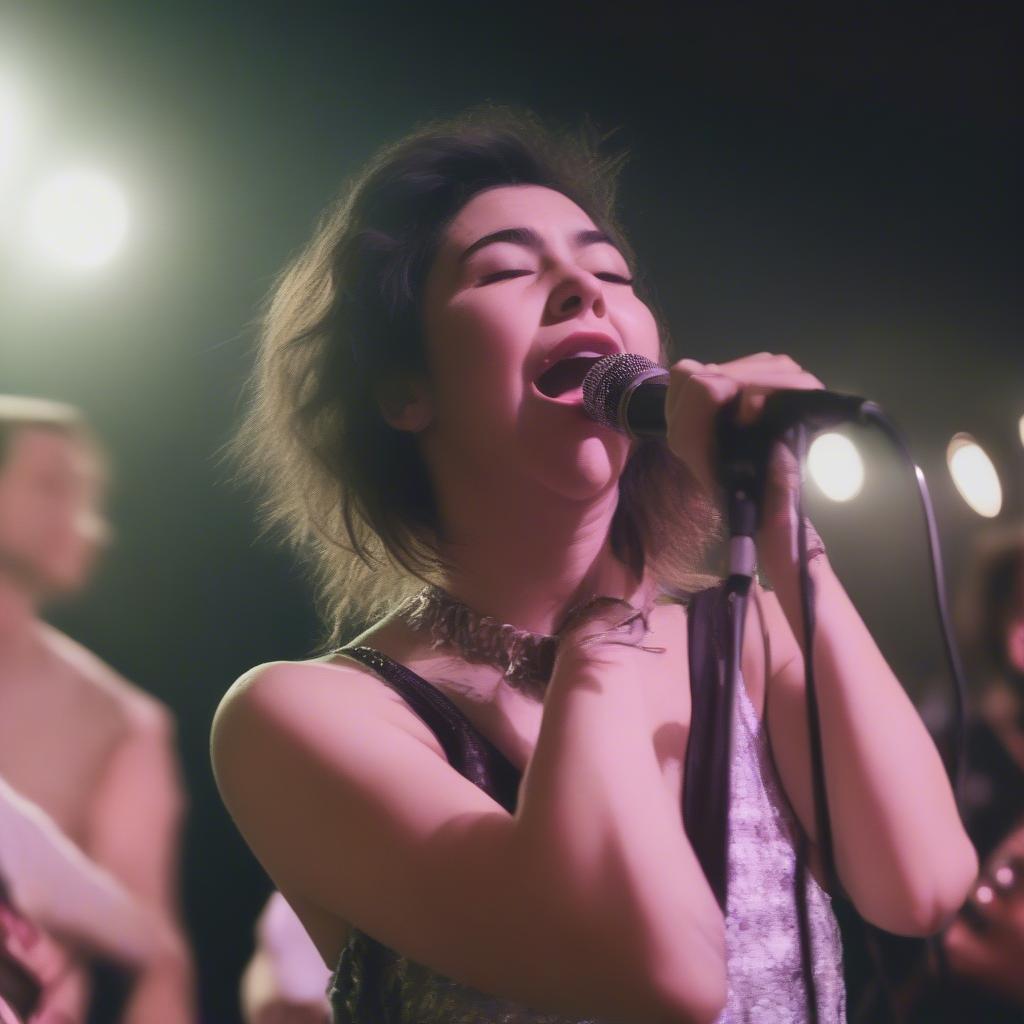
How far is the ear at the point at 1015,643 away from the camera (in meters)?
2.53

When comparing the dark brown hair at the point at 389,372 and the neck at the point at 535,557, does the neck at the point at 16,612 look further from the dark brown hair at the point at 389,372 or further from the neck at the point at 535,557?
the neck at the point at 535,557

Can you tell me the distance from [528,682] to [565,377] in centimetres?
33

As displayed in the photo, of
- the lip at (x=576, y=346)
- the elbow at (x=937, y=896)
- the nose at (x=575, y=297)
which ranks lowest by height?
the elbow at (x=937, y=896)

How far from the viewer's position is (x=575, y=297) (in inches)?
42.5

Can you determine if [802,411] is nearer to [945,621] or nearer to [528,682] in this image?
[945,621]

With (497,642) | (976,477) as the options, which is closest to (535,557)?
(497,642)

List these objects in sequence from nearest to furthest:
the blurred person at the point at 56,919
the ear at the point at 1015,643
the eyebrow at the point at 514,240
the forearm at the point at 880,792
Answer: the forearm at the point at 880,792 → the eyebrow at the point at 514,240 → the blurred person at the point at 56,919 → the ear at the point at 1015,643

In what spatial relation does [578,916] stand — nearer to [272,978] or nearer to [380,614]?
[380,614]

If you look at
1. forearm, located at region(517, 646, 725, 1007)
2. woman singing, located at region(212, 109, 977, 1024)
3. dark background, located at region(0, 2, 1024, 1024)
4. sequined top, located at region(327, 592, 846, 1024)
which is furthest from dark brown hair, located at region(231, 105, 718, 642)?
dark background, located at region(0, 2, 1024, 1024)

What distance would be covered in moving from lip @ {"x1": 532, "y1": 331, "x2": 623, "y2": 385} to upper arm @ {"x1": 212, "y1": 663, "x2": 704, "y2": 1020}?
14.6 inches

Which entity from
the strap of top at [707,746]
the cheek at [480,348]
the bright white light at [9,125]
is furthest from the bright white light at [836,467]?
the bright white light at [9,125]

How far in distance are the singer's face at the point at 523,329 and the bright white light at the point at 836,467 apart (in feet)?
4.24

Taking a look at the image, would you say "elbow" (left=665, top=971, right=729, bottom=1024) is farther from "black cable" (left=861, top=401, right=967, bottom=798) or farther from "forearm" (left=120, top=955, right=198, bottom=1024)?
"forearm" (left=120, top=955, right=198, bottom=1024)

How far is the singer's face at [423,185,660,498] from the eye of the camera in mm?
1033
